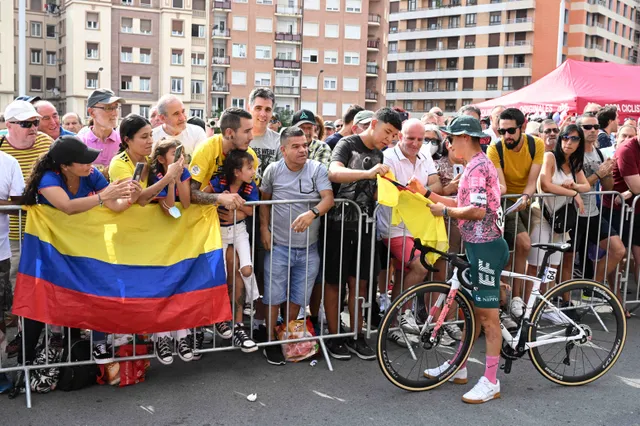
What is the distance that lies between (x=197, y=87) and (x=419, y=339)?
69.7 metres

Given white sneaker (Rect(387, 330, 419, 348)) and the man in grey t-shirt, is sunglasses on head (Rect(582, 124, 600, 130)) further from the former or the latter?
white sneaker (Rect(387, 330, 419, 348))

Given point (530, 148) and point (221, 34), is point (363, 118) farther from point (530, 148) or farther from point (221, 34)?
point (221, 34)

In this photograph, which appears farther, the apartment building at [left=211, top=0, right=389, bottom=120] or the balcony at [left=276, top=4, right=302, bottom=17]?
the balcony at [left=276, top=4, right=302, bottom=17]

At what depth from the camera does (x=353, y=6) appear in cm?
7506

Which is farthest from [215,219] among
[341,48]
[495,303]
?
[341,48]

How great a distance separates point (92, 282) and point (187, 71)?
6744cm

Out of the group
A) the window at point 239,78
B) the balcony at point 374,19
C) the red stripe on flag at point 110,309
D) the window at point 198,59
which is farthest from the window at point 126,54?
the red stripe on flag at point 110,309

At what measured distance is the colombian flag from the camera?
5.01 m

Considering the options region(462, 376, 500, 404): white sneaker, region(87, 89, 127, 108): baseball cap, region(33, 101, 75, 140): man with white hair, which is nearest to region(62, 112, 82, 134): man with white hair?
region(33, 101, 75, 140): man with white hair

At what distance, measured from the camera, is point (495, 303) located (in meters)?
5.18

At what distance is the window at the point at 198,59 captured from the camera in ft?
235

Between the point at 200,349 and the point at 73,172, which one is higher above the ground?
the point at 73,172

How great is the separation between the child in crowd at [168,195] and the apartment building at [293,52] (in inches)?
2683

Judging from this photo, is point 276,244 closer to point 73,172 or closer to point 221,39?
point 73,172
